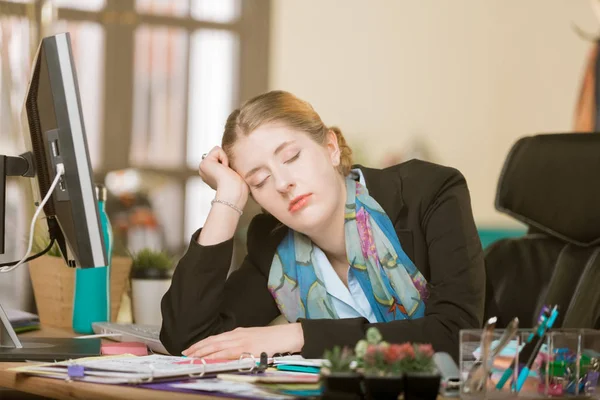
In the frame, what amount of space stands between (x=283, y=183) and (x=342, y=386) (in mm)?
693

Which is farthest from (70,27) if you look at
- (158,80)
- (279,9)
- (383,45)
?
(383,45)

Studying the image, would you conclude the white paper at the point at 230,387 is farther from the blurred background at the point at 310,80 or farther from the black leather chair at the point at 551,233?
the blurred background at the point at 310,80

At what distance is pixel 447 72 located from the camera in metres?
5.50

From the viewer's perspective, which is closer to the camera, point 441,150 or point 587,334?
point 587,334

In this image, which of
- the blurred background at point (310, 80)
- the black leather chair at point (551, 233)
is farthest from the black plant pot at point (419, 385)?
the blurred background at point (310, 80)

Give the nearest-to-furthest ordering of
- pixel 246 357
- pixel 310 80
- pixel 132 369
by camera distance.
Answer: pixel 132 369 < pixel 246 357 < pixel 310 80

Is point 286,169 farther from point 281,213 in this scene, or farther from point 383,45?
point 383,45

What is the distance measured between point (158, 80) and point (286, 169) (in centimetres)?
325

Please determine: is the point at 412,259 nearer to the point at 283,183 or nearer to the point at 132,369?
the point at 283,183

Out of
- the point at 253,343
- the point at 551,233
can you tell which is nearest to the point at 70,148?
the point at 253,343

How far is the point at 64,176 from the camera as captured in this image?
1.31 metres

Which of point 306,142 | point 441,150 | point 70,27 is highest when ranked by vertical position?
point 70,27

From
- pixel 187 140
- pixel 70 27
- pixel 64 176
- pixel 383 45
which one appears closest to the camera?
pixel 64 176

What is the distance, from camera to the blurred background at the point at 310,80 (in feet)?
14.8
